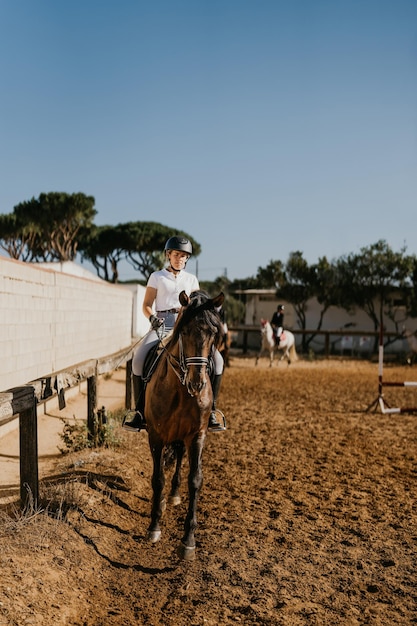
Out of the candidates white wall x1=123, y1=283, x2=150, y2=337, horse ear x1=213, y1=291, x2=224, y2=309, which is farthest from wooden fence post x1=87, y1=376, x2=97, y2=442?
white wall x1=123, y1=283, x2=150, y2=337

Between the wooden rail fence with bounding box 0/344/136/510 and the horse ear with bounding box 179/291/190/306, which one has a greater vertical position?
the horse ear with bounding box 179/291/190/306

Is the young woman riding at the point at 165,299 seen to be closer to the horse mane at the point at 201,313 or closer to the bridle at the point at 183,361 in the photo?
the bridle at the point at 183,361

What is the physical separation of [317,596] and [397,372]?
59.7 ft

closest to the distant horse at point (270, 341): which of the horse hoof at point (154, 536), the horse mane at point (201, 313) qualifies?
the horse hoof at point (154, 536)

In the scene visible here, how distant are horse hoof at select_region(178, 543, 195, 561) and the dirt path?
0.05 meters

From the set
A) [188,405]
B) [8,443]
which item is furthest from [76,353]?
[188,405]

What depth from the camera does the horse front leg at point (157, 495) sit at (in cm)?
452

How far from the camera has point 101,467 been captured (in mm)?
6406

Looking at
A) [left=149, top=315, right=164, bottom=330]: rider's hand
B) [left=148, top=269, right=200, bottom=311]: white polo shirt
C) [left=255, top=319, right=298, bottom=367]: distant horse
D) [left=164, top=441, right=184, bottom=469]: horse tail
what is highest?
[left=148, top=269, right=200, bottom=311]: white polo shirt

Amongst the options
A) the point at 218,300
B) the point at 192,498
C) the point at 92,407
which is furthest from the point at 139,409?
the point at 92,407

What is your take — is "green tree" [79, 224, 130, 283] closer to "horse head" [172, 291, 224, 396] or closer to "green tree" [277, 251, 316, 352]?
"green tree" [277, 251, 316, 352]

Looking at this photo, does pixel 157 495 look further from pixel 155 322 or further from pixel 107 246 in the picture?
pixel 107 246

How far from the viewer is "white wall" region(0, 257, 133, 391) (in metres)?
7.90

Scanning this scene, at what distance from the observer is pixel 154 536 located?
14.7 ft
